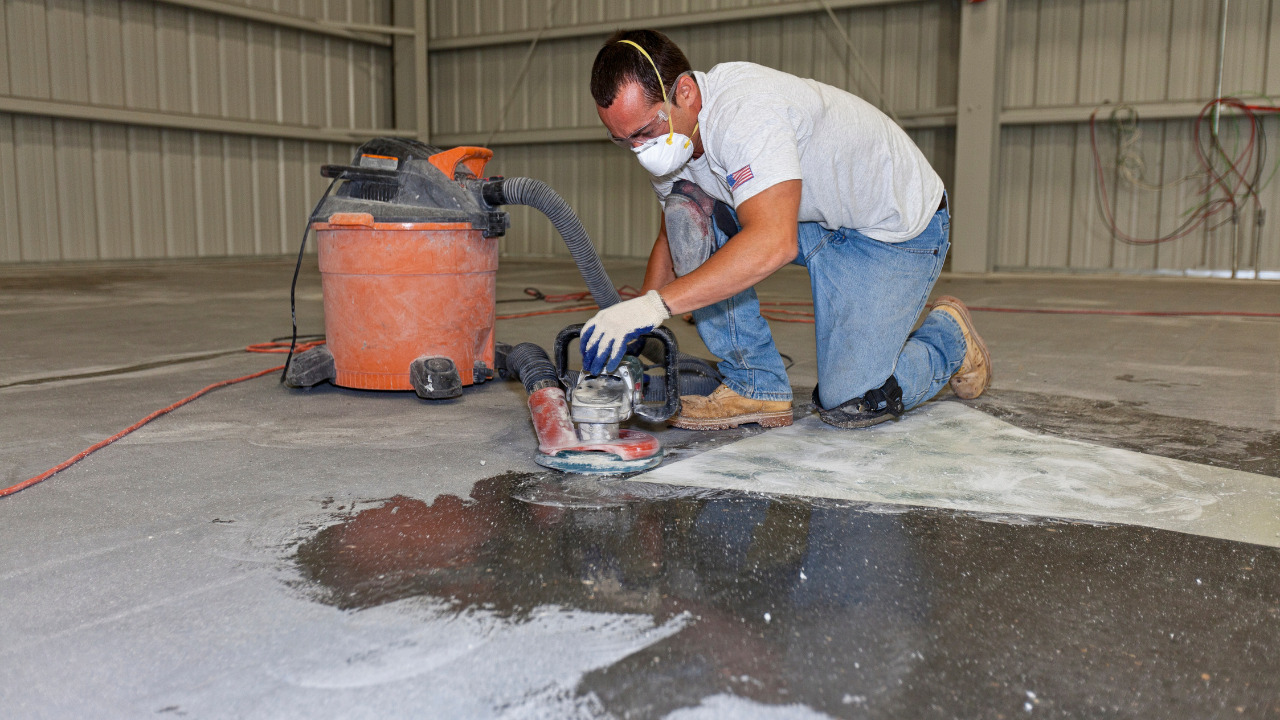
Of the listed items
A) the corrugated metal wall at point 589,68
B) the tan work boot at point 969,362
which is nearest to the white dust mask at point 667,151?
the tan work boot at point 969,362

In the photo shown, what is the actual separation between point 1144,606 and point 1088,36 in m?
9.08

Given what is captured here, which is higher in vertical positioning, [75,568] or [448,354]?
[448,354]

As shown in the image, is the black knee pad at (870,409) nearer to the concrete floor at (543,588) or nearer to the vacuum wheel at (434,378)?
the concrete floor at (543,588)

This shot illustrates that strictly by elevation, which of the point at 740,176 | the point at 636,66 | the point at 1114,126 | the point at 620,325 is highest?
the point at 1114,126

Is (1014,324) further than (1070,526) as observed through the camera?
Yes

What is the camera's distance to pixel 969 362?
283 centimetres

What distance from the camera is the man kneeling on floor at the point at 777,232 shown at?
1.99 metres

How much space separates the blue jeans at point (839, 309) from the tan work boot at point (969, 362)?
0.25m

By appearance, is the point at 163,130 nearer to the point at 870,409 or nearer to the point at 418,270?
the point at 418,270

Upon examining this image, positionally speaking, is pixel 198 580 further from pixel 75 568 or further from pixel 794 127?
pixel 794 127

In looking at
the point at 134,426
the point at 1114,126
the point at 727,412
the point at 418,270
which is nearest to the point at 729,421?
the point at 727,412

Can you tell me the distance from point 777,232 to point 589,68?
10.1 meters

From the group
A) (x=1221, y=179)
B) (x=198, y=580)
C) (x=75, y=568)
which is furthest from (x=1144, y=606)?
(x=1221, y=179)

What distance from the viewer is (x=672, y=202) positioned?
8.27 feet
